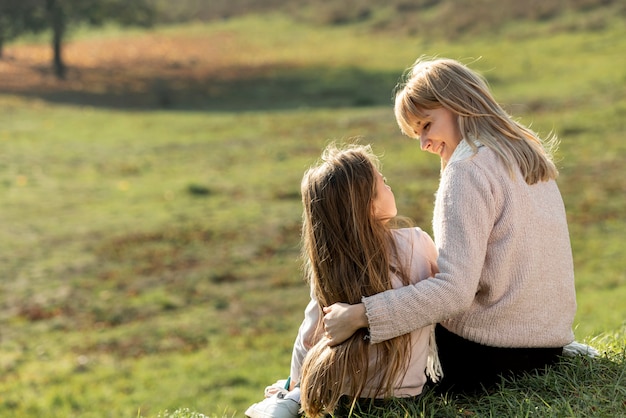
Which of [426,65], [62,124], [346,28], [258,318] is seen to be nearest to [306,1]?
[346,28]

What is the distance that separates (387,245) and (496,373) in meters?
0.72

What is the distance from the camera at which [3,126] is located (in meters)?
23.1

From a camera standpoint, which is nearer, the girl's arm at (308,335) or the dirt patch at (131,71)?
the girl's arm at (308,335)

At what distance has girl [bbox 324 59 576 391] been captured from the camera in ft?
10.5

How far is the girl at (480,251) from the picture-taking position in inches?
126

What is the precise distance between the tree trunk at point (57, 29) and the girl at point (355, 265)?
31.9 metres

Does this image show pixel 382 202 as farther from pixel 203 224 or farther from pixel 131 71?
pixel 131 71

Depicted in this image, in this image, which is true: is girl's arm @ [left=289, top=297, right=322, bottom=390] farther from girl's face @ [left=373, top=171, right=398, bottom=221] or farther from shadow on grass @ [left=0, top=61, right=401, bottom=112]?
shadow on grass @ [left=0, top=61, right=401, bottom=112]

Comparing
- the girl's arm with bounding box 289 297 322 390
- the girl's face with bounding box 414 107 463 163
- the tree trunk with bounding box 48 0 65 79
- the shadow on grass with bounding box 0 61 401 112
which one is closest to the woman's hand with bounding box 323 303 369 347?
the girl's arm with bounding box 289 297 322 390

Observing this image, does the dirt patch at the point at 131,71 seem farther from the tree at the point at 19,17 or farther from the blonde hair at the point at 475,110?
the blonde hair at the point at 475,110

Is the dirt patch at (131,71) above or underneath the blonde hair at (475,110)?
underneath

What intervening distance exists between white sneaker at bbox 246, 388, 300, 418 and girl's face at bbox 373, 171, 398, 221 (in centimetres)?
79

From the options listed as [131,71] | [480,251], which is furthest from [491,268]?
[131,71]

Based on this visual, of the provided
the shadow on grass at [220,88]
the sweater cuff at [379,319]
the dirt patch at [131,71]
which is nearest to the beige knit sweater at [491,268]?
the sweater cuff at [379,319]
